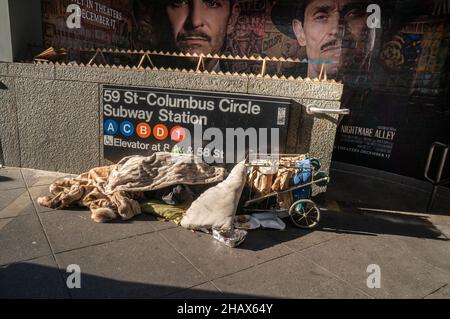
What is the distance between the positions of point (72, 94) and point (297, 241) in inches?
183

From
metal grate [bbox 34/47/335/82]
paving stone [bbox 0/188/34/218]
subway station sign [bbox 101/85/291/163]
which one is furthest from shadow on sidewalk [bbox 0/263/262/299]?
metal grate [bbox 34/47/335/82]

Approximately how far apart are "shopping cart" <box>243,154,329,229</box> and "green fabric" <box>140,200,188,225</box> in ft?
3.09

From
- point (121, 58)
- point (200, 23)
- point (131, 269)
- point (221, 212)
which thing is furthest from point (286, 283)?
point (200, 23)

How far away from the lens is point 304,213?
4512 mm

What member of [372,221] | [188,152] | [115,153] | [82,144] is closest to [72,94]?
[82,144]

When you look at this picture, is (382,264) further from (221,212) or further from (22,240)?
(22,240)

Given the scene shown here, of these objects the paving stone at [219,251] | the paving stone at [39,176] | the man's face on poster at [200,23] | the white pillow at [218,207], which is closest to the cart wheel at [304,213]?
the paving stone at [219,251]

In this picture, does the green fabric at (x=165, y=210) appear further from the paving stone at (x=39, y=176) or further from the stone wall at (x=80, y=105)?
the paving stone at (x=39, y=176)

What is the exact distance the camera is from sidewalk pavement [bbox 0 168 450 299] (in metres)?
3.04

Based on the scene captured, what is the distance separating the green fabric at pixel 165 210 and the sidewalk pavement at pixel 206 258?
0.12 metres

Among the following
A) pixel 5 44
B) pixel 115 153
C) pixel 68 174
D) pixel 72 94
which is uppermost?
pixel 5 44

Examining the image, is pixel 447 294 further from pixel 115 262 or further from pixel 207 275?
pixel 115 262

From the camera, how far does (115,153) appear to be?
580 cm

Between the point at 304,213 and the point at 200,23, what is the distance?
6.29 meters
